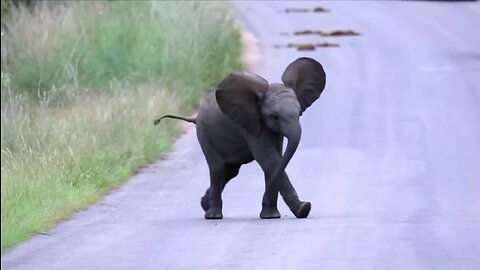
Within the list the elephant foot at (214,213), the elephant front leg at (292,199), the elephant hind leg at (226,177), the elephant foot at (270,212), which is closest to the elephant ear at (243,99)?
the elephant front leg at (292,199)

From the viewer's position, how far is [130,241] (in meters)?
14.5

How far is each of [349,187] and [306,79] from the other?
3585 mm

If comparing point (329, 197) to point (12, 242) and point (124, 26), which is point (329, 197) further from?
point (124, 26)

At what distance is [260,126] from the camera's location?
1595 cm

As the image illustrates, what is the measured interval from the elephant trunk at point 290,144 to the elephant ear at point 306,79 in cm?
80

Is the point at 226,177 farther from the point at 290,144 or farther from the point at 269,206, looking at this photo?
the point at 290,144

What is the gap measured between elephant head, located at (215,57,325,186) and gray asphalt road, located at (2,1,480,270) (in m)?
0.94

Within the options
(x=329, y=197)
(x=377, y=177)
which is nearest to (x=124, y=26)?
(x=377, y=177)

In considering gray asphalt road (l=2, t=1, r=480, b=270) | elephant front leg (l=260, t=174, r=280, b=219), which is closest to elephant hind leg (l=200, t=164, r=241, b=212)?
gray asphalt road (l=2, t=1, r=480, b=270)

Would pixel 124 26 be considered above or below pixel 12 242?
below

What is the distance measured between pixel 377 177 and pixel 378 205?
3376 mm

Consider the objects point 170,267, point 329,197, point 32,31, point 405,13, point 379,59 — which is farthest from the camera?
point 405,13

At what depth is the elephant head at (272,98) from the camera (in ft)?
51.3

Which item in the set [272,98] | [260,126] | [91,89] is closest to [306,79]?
[272,98]
